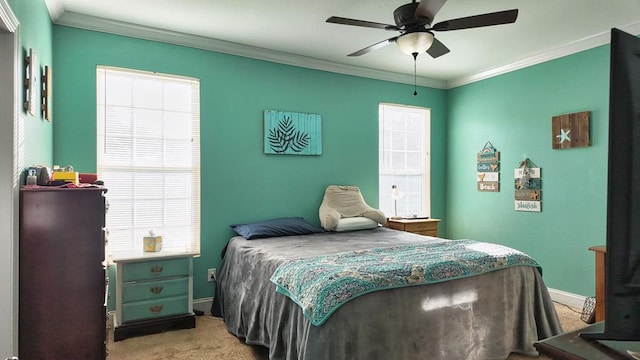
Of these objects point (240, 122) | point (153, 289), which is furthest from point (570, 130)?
point (153, 289)

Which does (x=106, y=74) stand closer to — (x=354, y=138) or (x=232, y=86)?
(x=232, y=86)

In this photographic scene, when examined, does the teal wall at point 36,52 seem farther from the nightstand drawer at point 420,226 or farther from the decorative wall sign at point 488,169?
the decorative wall sign at point 488,169

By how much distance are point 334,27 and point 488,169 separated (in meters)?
2.62

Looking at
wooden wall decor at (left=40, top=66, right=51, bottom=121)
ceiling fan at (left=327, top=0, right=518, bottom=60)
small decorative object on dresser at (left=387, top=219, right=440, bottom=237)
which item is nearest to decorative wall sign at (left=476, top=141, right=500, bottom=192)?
small decorative object on dresser at (left=387, top=219, right=440, bottom=237)

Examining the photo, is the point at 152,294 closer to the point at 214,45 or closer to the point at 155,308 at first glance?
the point at 155,308

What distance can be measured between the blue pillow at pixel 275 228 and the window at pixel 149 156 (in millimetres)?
482

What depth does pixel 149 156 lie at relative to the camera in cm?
349

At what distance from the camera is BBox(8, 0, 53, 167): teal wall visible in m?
2.09

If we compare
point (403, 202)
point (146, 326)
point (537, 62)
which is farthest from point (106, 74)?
point (537, 62)

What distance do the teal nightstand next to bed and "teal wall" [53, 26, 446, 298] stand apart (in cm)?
45

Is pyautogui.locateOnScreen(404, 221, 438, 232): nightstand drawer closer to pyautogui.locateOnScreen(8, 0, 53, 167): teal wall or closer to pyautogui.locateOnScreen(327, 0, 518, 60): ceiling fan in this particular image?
pyautogui.locateOnScreen(327, 0, 518, 60): ceiling fan

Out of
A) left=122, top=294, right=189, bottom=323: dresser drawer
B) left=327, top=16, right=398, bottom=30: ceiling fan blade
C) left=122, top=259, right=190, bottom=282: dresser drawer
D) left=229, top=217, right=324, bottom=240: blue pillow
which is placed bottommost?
left=122, top=294, right=189, bottom=323: dresser drawer

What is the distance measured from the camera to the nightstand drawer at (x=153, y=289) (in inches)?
117

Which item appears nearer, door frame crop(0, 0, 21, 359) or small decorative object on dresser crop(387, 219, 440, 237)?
door frame crop(0, 0, 21, 359)
